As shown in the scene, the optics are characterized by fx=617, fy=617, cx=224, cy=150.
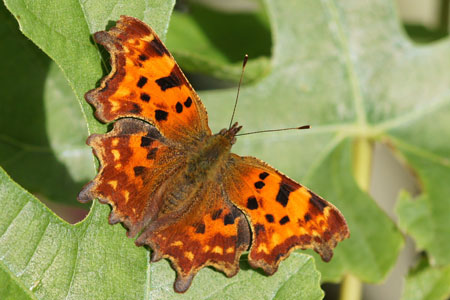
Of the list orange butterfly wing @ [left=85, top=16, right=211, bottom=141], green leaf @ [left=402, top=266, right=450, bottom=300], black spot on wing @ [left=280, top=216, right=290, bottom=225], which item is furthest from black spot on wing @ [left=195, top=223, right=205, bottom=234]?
green leaf @ [left=402, top=266, right=450, bottom=300]

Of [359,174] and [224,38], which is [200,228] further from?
[224,38]

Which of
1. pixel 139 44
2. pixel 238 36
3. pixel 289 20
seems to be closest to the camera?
pixel 139 44

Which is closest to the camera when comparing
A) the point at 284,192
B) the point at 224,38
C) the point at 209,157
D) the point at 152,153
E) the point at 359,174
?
the point at 284,192

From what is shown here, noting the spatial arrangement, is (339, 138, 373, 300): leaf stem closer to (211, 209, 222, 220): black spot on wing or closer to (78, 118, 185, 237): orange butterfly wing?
(211, 209, 222, 220): black spot on wing

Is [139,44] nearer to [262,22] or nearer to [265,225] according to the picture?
[265,225]

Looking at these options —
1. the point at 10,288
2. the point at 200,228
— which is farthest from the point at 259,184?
the point at 10,288

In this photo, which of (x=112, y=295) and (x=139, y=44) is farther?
(x=139, y=44)

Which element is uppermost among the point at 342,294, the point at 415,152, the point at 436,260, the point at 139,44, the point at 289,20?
the point at 139,44

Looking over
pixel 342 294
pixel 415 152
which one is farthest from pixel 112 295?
pixel 415 152
